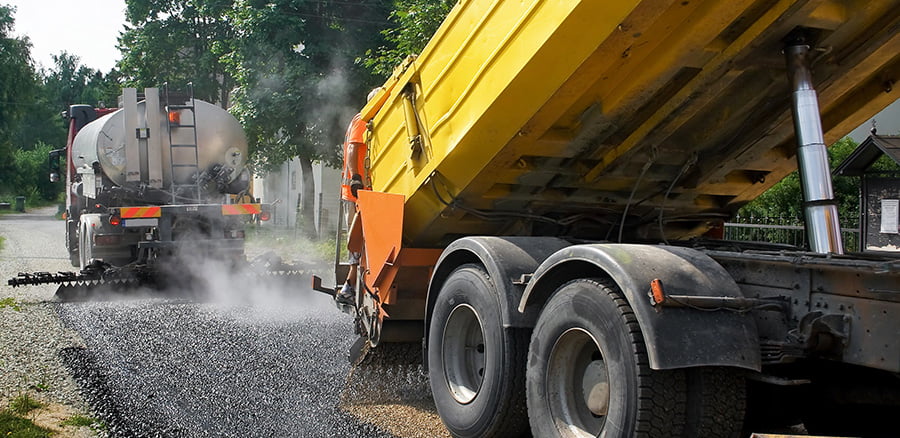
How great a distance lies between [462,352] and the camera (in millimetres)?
4797

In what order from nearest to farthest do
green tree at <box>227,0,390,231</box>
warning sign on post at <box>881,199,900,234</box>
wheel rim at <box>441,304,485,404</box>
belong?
1. wheel rim at <box>441,304,485,404</box>
2. warning sign on post at <box>881,199,900,234</box>
3. green tree at <box>227,0,390,231</box>

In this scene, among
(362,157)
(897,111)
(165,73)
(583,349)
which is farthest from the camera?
(165,73)

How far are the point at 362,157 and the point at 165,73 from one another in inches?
912

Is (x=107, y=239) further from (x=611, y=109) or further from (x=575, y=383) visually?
(x=575, y=383)

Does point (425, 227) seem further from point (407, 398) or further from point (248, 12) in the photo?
point (248, 12)

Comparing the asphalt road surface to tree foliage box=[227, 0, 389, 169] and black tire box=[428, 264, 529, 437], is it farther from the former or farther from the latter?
tree foliage box=[227, 0, 389, 169]

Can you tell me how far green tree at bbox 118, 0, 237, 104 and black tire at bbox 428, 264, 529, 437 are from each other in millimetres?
22969

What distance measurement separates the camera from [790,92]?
3686 millimetres

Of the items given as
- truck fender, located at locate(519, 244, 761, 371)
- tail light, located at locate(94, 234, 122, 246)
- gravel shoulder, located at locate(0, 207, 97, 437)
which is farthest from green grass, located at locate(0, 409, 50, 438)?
tail light, located at locate(94, 234, 122, 246)

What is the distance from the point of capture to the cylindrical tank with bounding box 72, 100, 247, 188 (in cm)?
1154

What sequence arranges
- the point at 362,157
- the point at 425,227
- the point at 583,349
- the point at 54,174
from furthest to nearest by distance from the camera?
the point at 54,174 < the point at 362,157 < the point at 425,227 < the point at 583,349

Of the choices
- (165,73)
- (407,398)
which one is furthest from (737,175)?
(165,73)

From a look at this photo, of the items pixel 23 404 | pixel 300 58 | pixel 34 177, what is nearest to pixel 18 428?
pixel 23 404

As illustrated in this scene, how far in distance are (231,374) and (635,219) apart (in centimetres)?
316
